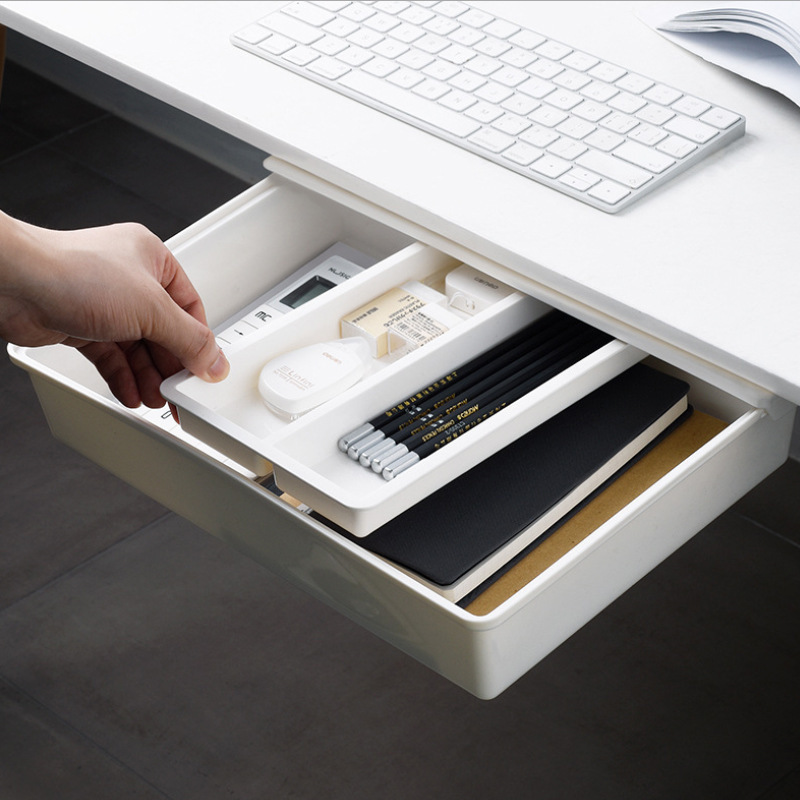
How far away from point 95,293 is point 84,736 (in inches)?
26.8

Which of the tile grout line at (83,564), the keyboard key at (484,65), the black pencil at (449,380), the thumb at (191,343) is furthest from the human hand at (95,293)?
the tile grout line at (83,564)

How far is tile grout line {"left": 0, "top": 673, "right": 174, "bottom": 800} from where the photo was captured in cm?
123

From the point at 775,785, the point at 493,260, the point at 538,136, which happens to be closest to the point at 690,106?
the point at 538,136

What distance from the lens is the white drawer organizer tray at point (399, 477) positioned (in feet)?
2.22

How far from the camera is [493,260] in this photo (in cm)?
83

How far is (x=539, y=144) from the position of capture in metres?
0.90

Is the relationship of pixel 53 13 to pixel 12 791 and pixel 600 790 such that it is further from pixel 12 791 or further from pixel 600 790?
pixel 600 790

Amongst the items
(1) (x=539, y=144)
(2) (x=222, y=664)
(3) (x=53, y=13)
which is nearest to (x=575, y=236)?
(1) (x=539, y=144)

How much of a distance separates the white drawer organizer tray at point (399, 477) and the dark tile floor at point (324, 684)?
50cm

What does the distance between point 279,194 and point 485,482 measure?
0.34 metres

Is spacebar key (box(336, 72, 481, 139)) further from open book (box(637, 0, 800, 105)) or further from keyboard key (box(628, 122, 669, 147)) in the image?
open book (box(637, 0, 800, 105))

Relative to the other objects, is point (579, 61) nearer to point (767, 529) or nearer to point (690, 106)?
point (690, 106)

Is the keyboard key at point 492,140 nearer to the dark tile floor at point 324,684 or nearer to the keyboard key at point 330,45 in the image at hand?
the keyboard key at point 330,45

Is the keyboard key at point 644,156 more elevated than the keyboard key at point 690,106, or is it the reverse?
the keyboard key at point 690,106
